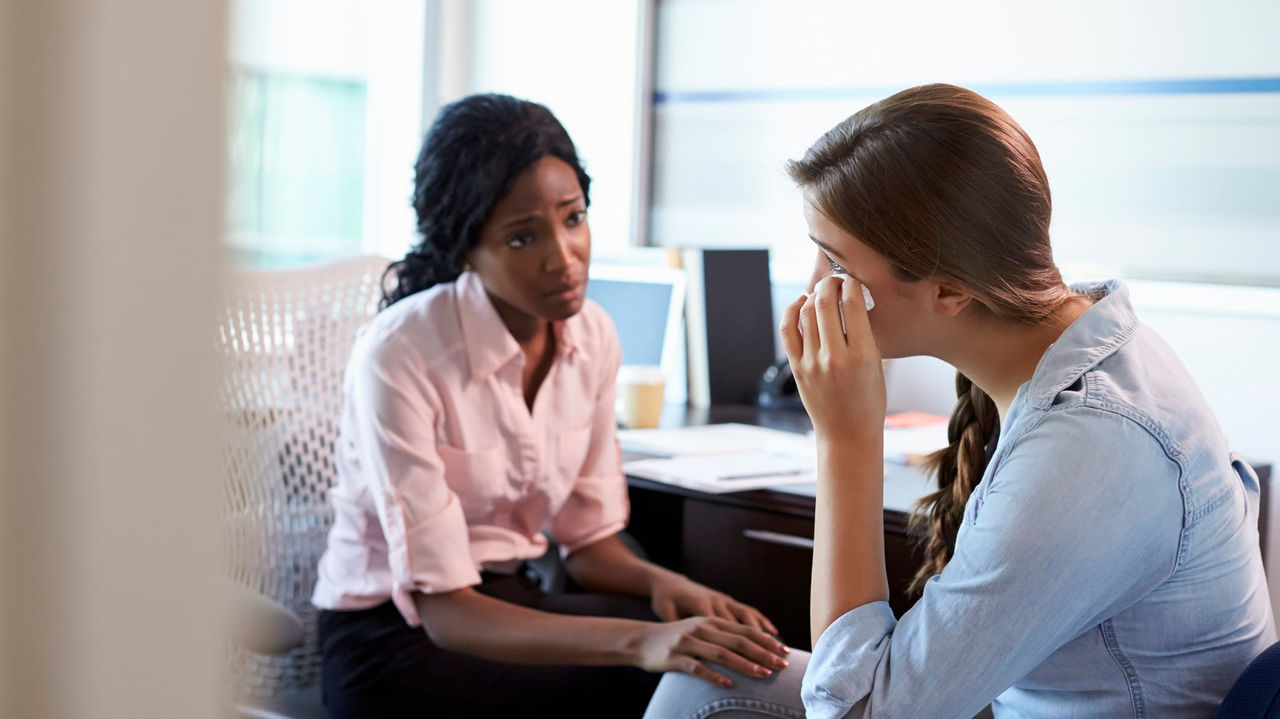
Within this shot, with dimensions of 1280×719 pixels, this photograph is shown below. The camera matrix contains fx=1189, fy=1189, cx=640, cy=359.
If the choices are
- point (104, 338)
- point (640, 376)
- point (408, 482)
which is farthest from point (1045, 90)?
point (104, 338)

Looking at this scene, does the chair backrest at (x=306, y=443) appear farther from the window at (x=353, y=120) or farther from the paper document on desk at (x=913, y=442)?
the paper document on desk at (x=913, y=442)

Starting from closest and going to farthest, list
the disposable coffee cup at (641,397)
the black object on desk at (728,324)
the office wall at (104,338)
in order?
the office wall at (104,338)
the disposable coffee cup at (641,397)
the black object on desk at (728,324)

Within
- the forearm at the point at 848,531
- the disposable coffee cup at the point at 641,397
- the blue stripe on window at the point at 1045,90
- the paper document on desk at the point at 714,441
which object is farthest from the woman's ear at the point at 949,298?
the blue stripe on window at the point at 1045,90

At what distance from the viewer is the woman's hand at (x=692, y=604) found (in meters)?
1.34

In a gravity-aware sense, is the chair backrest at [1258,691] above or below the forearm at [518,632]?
above

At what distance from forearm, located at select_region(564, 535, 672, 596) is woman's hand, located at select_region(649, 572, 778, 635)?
2 centimetres

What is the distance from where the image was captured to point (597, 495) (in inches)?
61.1

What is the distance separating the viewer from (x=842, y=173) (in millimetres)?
923

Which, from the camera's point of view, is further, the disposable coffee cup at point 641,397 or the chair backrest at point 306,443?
the disposable coffee cup at point 641,397

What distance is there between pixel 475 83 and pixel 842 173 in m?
1.94

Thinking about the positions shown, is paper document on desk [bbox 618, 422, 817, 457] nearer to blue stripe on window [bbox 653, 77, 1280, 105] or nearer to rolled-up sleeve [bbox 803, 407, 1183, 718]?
blue stripe on window [bbox 653, 77, 1280, 105]

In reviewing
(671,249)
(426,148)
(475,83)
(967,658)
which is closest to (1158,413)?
(967,658)

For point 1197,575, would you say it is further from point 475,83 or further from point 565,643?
point 475,83

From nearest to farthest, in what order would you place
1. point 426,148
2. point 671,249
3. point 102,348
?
1. point 102,348
2. point 426,148
3. point 671,249
